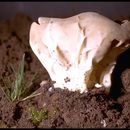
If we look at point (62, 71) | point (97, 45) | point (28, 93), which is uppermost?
point (97, 45)

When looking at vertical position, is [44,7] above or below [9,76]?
above

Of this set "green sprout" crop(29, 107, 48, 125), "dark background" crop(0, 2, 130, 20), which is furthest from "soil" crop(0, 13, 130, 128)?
"dark background" crop(0, 2, 130, 20)

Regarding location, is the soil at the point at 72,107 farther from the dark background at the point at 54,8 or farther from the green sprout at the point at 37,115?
the dark background at the point at 54,8

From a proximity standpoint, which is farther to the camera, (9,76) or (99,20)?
(9,76)

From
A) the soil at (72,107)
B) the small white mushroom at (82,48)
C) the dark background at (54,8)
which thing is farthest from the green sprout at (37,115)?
the dark background at (54,8)

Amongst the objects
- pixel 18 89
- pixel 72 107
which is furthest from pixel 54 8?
pixel 72 107

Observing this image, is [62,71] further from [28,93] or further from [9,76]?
[9,76]

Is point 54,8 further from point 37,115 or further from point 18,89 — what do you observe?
point 37,115

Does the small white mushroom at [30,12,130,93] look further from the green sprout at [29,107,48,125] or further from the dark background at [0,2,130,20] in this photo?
the dark background at [0,2,130,20]

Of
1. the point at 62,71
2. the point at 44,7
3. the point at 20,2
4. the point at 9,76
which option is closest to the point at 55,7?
the point at 44,7
